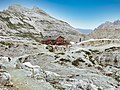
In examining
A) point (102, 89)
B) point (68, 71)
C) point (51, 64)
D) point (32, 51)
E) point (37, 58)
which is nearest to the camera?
point (102, 89)

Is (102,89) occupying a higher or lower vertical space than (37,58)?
lower

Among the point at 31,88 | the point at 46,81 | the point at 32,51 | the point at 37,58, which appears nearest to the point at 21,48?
the point at 32,51

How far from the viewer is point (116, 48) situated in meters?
79.6

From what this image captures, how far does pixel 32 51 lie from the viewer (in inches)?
3103

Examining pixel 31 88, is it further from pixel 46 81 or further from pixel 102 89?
pixel 102 89

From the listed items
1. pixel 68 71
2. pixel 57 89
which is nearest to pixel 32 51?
pixel 68 71

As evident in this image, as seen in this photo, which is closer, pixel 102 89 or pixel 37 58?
pixel 102 89

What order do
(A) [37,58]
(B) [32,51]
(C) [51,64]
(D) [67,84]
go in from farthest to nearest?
(B) [32,51]
(A) [37,58]
(C) [51,64]
(D) [67,84]

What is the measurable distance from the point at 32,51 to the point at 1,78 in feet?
157

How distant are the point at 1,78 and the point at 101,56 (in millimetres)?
48255

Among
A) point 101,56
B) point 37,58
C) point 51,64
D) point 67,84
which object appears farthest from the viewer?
point 101,56

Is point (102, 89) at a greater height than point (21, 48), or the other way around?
point (21, 48)

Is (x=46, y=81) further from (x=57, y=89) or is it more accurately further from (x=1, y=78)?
(x=1, y=78)

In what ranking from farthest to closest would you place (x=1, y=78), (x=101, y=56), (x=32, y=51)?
(x=32, y=51) < (x=101, y=56) < (x=1, y=78)
